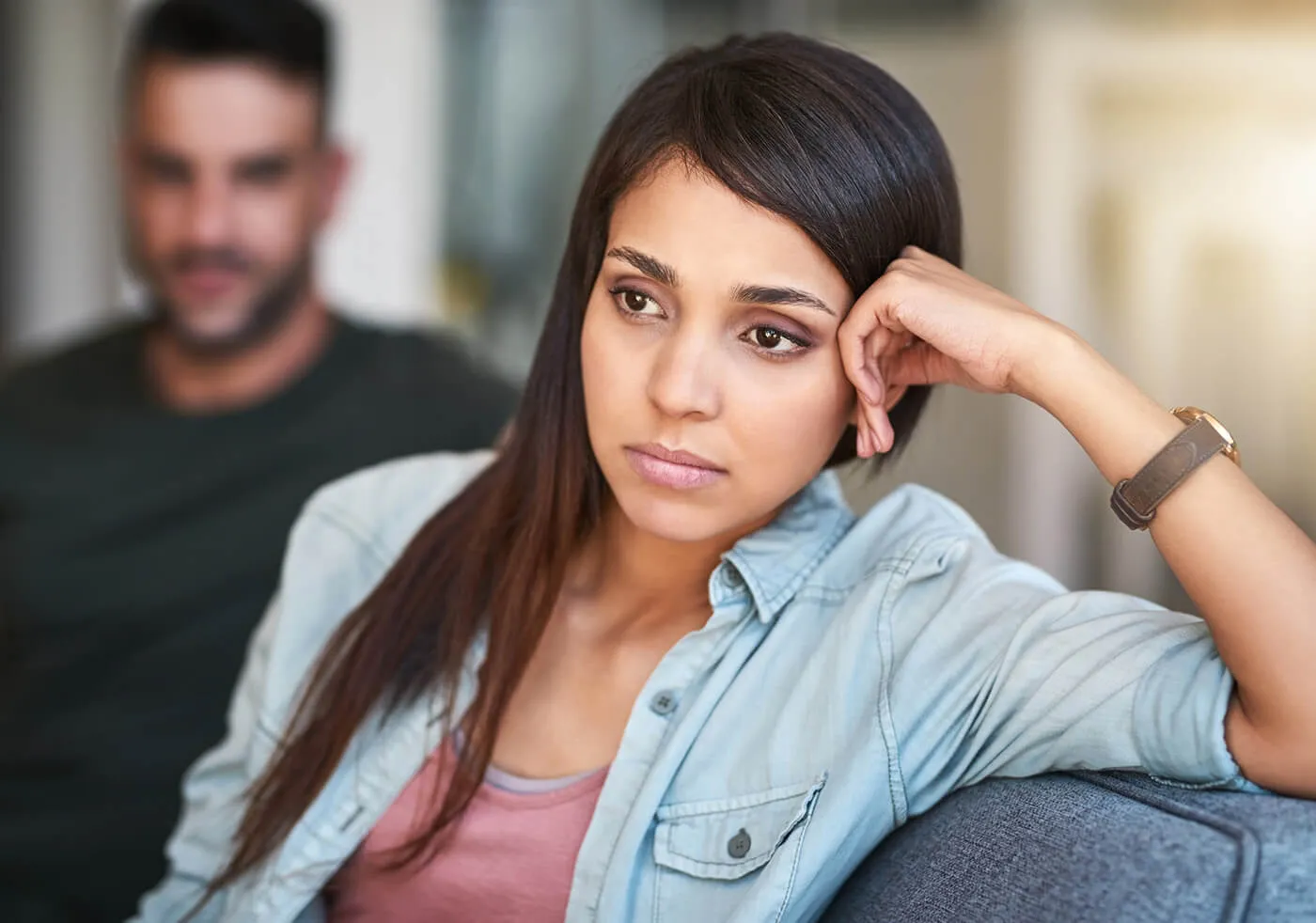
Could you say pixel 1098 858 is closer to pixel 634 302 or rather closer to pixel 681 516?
pixel 681 516

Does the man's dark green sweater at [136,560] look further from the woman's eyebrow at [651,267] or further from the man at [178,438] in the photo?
the woman's eyebrow at [651,267]

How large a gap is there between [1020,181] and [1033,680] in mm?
4088

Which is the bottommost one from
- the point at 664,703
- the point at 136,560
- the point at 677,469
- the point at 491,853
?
Result: the point at 136,560

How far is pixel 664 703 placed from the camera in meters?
1.17

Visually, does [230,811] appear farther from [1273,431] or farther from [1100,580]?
[1273,431]

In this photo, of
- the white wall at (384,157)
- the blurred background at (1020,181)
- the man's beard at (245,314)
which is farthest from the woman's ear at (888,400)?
the blurred background at (1020,181)

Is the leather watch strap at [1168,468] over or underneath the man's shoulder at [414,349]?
over

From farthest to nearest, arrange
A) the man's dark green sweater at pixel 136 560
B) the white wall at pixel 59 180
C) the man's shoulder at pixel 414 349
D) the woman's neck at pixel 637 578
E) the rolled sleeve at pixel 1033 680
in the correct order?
1. the white wall at pixel 59 180
2. the man's shoulder at pixel 414 349
3. the man's dark green sweater at pixel 136 560
4. the woman's neck at pixel 637 578
5. the rolled sleeve at pixel 1033 680

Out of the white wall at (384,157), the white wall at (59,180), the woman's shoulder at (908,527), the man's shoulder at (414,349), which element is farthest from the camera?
the white wall at (59,180)

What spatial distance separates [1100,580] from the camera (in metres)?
4.57

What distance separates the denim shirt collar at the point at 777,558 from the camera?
3.85 feet

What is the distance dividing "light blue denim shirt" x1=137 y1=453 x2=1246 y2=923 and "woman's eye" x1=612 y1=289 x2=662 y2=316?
24cm

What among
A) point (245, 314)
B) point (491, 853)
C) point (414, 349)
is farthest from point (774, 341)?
point (245, 314)

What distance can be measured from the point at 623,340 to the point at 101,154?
2.92 meters
